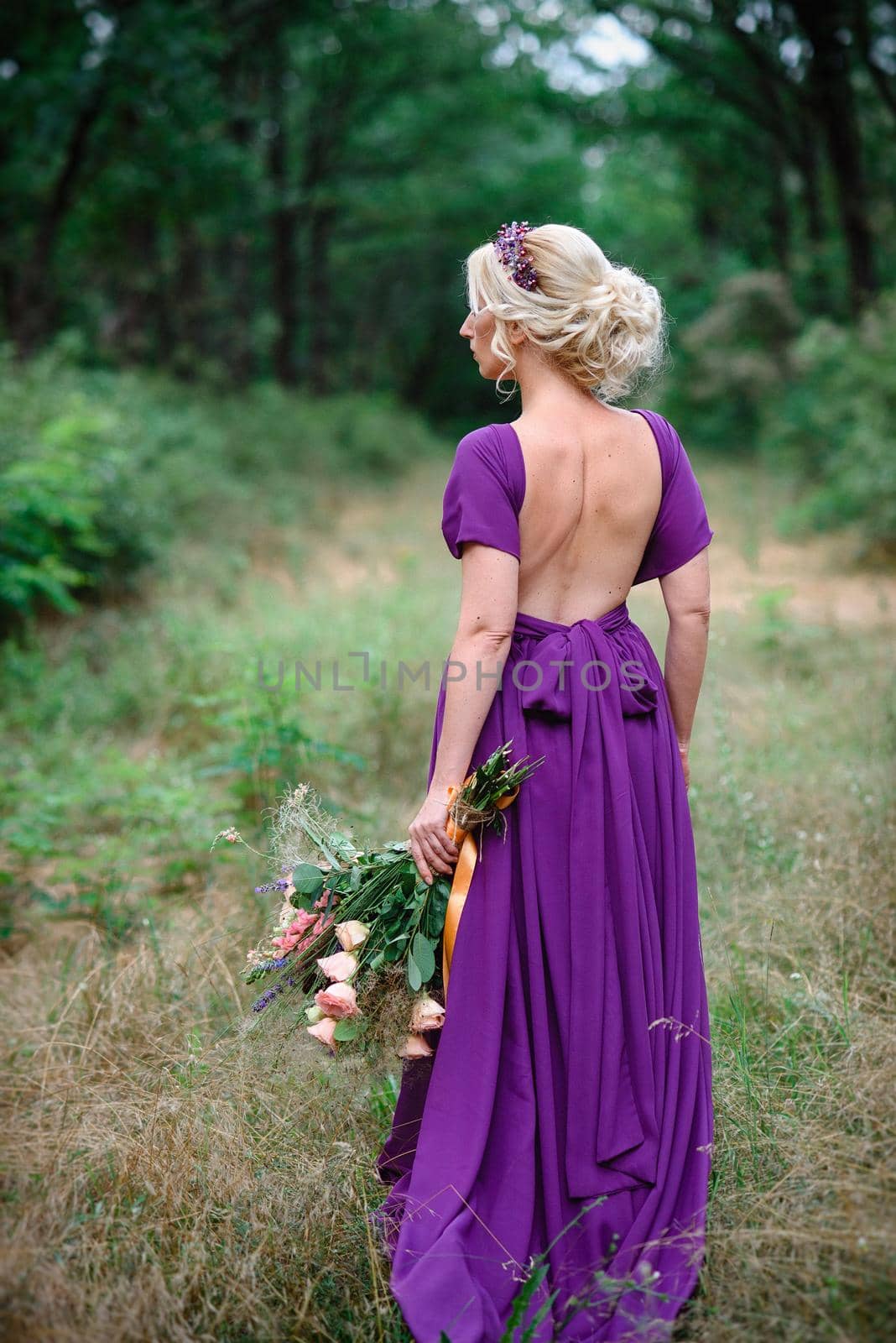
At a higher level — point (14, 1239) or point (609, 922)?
point (609, 922)

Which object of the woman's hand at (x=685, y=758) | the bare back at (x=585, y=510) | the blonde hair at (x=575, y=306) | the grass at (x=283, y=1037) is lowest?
the grass at (x=283, y=1037)

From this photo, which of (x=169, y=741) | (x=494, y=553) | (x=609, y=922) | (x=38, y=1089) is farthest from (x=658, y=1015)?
(x=169, y=741)

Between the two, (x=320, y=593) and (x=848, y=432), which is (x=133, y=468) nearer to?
(x=320, y=593)

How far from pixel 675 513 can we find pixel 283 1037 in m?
1.51

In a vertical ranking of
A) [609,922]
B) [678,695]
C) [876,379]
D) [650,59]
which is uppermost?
[650,59]

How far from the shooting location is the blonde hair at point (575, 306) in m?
2.12

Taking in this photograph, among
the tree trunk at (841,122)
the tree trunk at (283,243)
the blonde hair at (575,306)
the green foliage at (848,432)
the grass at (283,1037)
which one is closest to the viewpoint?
the grass at (283,1037)

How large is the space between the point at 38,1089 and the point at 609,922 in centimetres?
167

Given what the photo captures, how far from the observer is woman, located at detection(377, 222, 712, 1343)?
211 cm

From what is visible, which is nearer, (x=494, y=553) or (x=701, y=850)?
(x=494, y=553)

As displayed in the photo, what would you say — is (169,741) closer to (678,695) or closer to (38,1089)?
(38,1089)

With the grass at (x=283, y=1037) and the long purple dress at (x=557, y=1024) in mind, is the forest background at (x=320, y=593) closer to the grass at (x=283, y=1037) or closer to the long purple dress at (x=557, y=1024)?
the grass at (x=283, y=1037)

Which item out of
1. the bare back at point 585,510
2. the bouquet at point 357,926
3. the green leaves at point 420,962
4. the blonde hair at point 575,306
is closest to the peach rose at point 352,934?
the bouquet at point 357,926

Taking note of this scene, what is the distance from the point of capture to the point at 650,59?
631 inches
